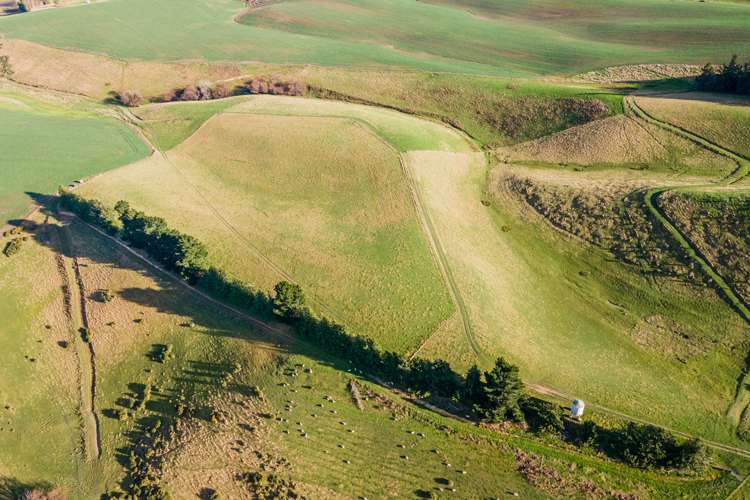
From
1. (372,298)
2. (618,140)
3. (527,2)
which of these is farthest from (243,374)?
(527,2)

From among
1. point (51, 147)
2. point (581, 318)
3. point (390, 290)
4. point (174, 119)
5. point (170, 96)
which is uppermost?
point (170, 96)

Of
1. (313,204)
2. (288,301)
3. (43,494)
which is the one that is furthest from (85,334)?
(313,204)

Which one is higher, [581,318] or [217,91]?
[217,91]

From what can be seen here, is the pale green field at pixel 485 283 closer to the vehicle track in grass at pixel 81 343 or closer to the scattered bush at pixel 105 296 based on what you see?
the vehicle track in grass at pixel 81 343

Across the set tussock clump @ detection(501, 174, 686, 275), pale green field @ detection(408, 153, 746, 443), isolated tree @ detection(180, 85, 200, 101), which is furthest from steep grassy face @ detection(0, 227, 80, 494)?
tussock clump @ detection(501, 174, 686, 275)

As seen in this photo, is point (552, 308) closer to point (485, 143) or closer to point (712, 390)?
point (712, 390)

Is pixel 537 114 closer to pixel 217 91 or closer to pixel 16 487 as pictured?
pixel 217 91

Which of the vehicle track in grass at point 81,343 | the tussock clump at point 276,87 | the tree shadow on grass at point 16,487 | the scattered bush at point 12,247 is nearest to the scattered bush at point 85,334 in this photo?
the vehicle track in grass at point 81,343
